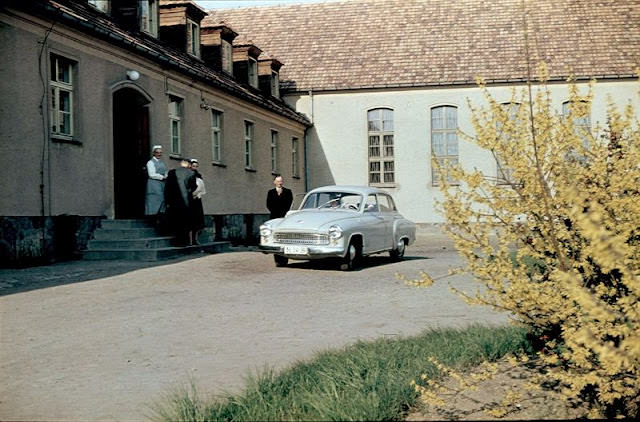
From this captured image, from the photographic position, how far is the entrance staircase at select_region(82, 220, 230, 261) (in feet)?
45.5

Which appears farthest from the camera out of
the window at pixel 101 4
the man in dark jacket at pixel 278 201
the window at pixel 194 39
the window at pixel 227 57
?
the window at pixel 227 57

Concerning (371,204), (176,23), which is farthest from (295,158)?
(371,204)

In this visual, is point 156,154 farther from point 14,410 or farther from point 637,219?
point 637,219

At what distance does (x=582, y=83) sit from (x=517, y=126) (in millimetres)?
25469

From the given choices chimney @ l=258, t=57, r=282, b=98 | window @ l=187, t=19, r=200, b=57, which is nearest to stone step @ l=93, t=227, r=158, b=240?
window @ l=187, t=19, r=200, b=57

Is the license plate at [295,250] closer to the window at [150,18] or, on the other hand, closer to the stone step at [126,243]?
the stone step at [126,243]

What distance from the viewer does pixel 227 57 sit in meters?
24.0

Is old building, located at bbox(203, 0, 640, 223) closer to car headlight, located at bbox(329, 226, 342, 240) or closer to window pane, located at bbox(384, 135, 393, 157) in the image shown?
window pane, located at bbox(384, 135, 393, 157)

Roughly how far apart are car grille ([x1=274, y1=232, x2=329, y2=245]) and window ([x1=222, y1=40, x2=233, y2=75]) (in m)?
12.4

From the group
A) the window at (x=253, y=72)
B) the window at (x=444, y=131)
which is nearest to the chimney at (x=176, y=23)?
the window at (x=253, y=72)

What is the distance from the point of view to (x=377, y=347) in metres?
5.43

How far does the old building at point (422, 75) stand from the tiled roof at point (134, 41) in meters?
6.39

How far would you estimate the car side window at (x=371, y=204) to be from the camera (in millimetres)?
13984

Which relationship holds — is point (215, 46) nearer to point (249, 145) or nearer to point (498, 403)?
point (249, 145)
